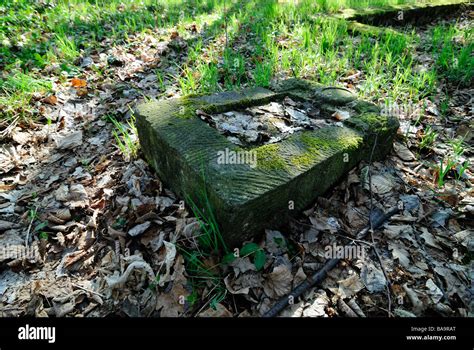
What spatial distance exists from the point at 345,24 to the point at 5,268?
5278mm

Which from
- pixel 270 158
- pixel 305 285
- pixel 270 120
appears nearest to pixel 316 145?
pixel 270 158

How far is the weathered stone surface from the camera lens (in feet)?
4.78

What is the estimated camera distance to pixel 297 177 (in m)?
1.56

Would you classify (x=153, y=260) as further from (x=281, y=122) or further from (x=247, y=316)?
(x=281, y=122)

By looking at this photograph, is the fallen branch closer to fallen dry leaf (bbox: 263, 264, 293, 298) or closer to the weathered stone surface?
fallen dry leaf (bbox: 263, 264, 293, 298)

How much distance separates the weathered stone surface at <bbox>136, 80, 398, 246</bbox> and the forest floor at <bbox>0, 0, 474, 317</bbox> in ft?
0.48

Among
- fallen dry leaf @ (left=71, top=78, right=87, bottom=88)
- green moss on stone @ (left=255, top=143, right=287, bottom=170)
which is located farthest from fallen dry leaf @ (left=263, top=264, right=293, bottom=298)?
fallen dry leaf @ (left=71, top=78, right=87, bottom=88)

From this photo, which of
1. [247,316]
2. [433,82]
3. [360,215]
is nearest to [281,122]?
[360,215]

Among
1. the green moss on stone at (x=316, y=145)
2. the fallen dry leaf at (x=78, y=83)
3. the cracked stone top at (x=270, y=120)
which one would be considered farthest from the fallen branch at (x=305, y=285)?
the fallen dry leaf at (x=78, y=83)

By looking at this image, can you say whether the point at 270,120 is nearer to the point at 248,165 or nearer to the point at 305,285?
the point at 248,165

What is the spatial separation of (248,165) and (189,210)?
0.54 m

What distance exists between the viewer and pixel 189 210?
1.81 m

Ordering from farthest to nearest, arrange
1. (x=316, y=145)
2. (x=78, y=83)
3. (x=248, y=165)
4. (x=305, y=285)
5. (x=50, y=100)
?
(x=78, y=83) → (x=50, y=100) → (x=316, y=145) → (x=248, y=165) → (x=305, y=285)

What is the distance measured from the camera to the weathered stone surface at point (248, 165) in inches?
57.3
